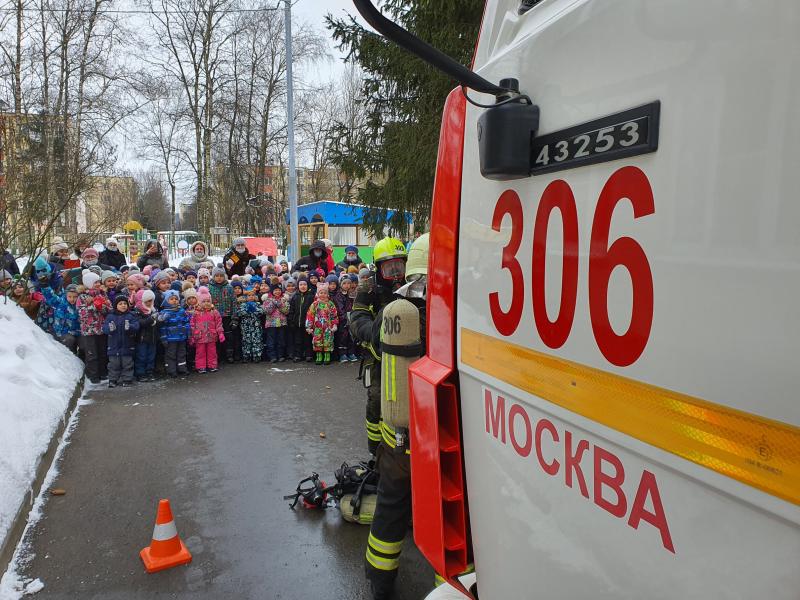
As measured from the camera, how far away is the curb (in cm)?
359

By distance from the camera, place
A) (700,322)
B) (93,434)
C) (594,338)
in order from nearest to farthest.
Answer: (700,322) < (594,338) < (93,434)

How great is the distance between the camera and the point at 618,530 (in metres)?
1.28

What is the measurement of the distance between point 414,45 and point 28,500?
4.54m

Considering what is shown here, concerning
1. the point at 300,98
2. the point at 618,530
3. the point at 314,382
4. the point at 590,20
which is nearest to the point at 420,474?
the point at 618,530

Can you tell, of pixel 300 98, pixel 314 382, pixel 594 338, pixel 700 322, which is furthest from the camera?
pixel 300 98

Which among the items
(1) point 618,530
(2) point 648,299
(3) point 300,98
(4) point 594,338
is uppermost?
(3) point 300,98

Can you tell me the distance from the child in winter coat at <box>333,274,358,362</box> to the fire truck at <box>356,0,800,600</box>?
797 cm

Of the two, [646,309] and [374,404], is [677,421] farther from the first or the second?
[374,404]

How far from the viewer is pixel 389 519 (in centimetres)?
312

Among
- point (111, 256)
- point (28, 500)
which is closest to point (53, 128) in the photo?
point (111, 256)

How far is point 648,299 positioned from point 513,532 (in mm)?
838

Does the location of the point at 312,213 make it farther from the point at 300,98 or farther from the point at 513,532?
the point at 513,532

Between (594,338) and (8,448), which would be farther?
(8,448)

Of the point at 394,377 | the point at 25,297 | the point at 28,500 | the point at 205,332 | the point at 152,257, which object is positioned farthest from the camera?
the point at 152,257
